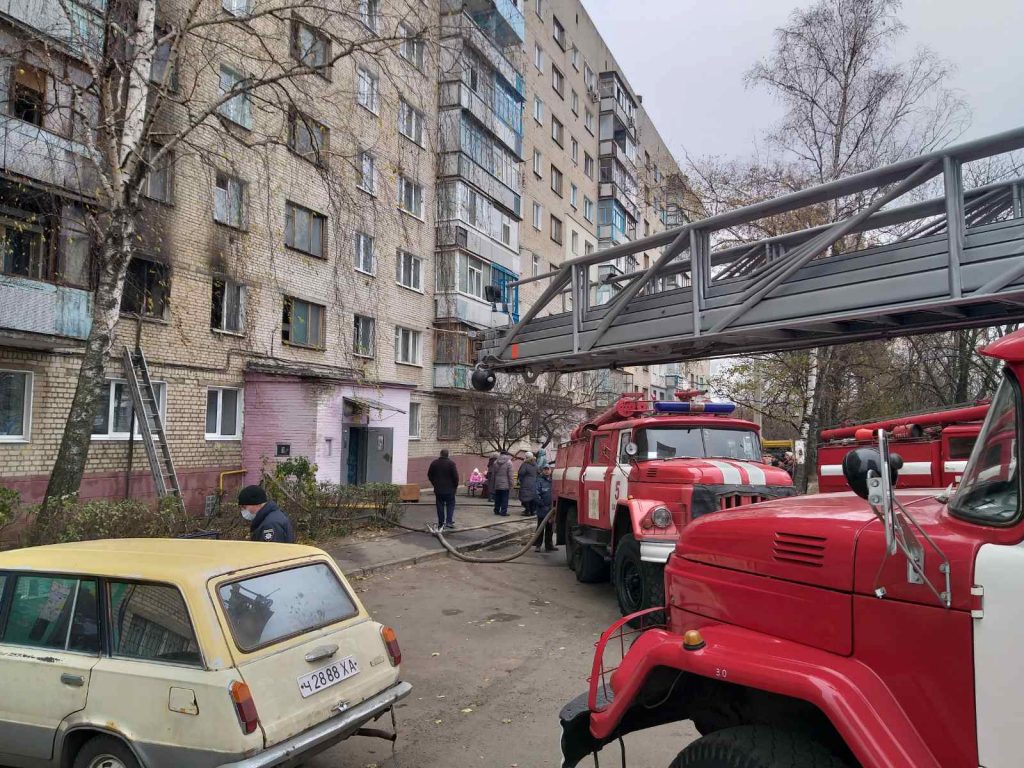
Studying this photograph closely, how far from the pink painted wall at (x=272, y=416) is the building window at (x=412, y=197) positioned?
9.47m

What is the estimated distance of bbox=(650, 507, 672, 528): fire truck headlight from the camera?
7.62 meters

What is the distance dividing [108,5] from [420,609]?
32.5 feet

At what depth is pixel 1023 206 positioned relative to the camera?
491 cm

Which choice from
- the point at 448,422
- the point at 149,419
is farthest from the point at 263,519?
the point at 448,422

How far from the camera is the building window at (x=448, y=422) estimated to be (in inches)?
1078

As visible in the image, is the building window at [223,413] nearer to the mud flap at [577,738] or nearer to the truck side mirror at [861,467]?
the mud flap at [577,738]

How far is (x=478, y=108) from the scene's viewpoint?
2764 centimetres

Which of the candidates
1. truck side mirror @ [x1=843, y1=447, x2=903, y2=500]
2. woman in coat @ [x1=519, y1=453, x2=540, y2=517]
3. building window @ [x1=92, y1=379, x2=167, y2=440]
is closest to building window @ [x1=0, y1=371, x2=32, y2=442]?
building window @ [x1=92, y1=379, x2=167, y2=440]

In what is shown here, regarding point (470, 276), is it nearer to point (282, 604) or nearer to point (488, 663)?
point (488, 663)

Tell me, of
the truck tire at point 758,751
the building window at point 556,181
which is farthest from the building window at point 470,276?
the truck tire at point 758,751

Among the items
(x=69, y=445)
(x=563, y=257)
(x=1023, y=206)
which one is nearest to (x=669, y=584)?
(x=1023, y=206)

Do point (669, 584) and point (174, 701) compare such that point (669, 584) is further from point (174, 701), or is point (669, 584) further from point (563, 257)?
point (563, 257)

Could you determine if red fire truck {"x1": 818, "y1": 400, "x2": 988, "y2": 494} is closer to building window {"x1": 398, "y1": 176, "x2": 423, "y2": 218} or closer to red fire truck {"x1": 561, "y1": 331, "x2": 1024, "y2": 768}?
red fire truck {"x1": 561, "y1": 331, "x2": 1024, "y2": 768}

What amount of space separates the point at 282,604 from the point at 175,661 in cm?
64
